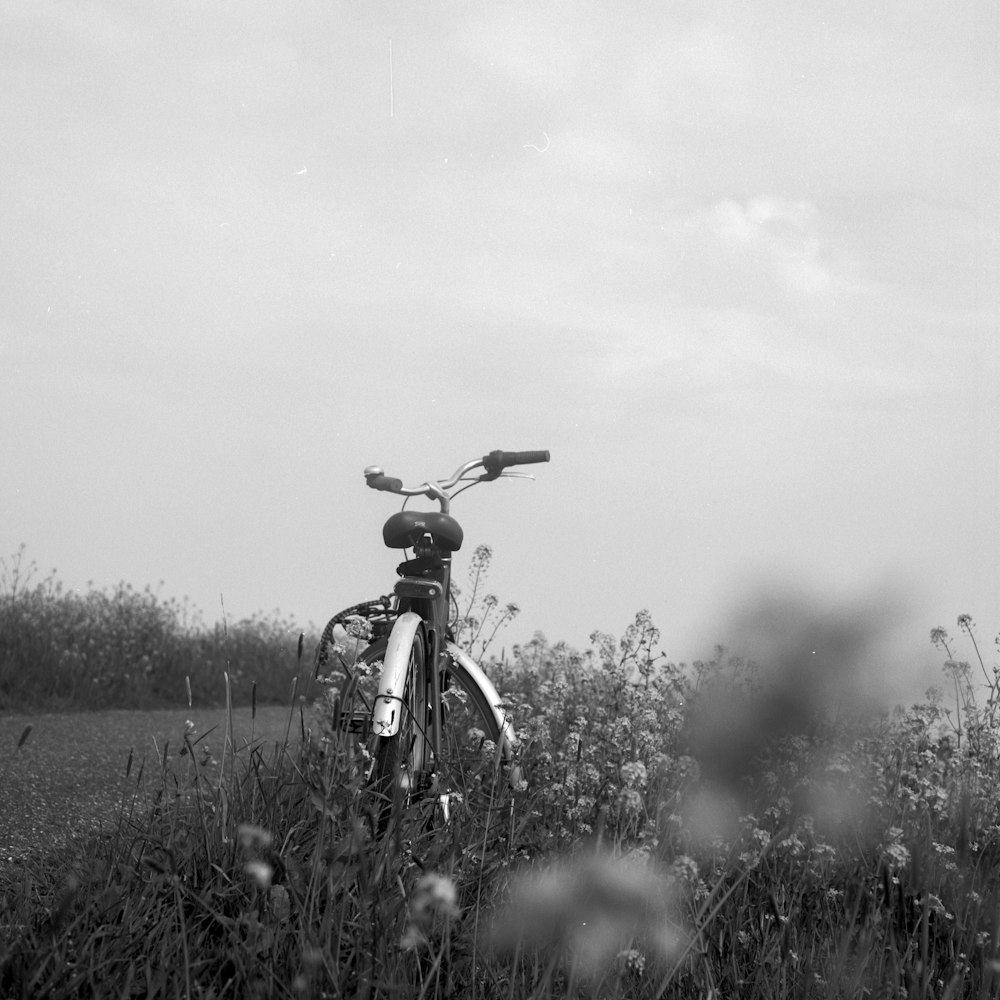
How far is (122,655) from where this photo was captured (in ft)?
39.6

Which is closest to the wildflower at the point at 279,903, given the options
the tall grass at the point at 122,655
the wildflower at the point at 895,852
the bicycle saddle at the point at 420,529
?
the bicycle saddle at the point at 420,529

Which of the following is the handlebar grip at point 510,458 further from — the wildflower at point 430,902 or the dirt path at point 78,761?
the wildflower at point 430,902

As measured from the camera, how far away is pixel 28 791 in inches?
232

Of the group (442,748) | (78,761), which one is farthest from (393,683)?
(78,761)

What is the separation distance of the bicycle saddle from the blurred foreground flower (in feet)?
5.20

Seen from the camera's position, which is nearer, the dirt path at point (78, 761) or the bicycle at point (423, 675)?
the bicycle at point (423, 675)

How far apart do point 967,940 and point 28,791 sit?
14.1ft

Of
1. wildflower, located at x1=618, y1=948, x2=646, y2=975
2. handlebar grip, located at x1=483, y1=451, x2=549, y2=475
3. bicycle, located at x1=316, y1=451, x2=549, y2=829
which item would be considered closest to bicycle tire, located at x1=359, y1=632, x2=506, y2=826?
bicycle, located at x1=316, y1=451, x2=549, y2=829

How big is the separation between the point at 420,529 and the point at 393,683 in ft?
2.90

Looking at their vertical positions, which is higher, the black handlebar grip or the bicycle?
the black handlebar grip

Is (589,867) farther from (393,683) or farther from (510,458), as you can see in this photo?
(510,458)

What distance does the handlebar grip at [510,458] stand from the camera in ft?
18.3

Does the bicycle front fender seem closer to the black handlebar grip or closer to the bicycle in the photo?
the bicycle

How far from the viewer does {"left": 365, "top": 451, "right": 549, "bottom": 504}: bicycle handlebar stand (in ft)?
17.8
